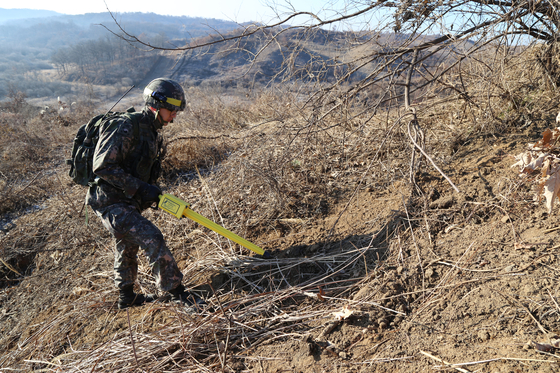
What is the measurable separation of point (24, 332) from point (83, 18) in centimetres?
12287

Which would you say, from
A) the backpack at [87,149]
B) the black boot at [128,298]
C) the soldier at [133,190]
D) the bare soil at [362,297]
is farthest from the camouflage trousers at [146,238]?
the black boot at [128,298]

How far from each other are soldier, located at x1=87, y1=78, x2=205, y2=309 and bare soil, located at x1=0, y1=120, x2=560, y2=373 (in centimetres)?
25

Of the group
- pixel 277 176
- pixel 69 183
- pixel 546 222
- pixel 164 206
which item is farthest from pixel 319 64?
pixel 69 183

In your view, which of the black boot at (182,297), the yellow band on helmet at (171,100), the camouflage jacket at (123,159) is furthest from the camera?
the yellow band on helmet at (171,100)

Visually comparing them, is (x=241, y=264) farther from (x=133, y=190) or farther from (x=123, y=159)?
(x=123, y=159)

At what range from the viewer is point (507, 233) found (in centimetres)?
214

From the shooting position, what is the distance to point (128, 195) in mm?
2504

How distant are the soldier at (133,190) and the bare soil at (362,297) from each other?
A: 25cm

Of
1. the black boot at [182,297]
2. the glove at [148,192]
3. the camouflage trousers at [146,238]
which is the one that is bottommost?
the black boot at [182,297]

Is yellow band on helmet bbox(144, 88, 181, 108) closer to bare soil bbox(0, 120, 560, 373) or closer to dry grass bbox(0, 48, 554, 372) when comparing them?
dry grass bbox(0, 48, 554, 372)

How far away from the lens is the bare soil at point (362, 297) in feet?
5.51

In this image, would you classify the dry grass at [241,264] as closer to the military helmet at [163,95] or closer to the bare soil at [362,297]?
the bare soil at [362,297]

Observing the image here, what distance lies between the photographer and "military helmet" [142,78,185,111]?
104 inches

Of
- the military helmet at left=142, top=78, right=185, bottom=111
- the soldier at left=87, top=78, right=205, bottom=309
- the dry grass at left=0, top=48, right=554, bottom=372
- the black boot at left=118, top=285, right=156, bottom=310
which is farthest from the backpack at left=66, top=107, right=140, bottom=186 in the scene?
the dry grass at left=0, top=48, right=554, bottom=372
